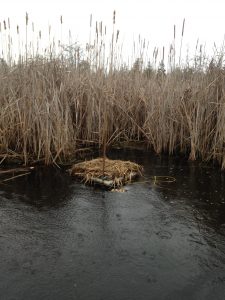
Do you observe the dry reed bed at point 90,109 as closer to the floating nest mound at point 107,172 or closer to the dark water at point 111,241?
the floating nest mound at point 107,172

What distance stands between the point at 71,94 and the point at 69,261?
3.27 m

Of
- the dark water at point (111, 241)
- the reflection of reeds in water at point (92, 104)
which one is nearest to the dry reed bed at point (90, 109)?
the reflection of reeds in water at point (92, 104)

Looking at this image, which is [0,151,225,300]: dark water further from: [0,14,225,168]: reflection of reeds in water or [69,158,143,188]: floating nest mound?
[0,14,225,168]: reflection of reeds in water

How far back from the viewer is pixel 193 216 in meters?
2.69

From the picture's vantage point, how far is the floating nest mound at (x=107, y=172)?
348 cm

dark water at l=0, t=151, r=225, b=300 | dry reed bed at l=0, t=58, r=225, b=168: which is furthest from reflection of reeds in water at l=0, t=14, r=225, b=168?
dark water at l=0, t=151, r=225, b=300

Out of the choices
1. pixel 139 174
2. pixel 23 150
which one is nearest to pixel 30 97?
pixel 23 150

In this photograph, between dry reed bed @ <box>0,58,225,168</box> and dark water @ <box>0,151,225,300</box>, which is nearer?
dark water @ <box>0,151,225,300</box>

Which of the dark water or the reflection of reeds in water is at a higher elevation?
the reflection of reeds in water

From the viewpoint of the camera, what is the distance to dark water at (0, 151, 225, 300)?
1746mm

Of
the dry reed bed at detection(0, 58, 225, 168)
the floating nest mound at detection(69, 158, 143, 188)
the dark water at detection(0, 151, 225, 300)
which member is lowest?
the dark water at detection(0, 151, 225, 300)

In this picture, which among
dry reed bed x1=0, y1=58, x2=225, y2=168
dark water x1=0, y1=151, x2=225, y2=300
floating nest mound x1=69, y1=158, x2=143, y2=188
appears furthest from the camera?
dry reed bed x1=0, y1=58, x2=225, y2=168

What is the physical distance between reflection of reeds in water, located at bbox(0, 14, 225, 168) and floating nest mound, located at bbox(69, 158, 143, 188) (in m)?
0.41

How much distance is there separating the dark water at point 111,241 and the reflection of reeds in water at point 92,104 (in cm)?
86
